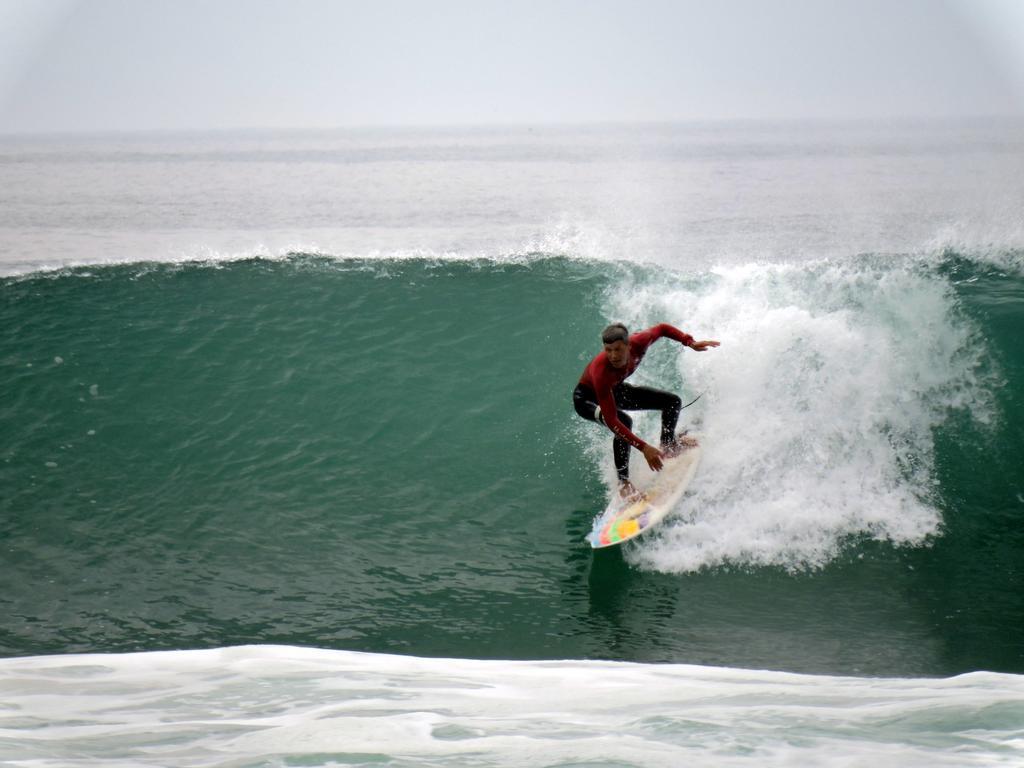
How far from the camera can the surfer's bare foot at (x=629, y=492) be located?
5504mm

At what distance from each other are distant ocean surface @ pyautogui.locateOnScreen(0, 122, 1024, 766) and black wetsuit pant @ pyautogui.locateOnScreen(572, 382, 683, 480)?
0.41 m

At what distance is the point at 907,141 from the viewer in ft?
107

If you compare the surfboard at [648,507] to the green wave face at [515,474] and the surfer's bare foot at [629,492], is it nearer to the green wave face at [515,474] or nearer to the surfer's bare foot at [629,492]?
the surfer's bare foot at [629,492]

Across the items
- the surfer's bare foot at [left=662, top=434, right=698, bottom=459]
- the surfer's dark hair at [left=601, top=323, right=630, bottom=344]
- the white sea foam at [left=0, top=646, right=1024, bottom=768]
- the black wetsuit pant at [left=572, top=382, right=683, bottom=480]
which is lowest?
the white sea foam at [left=0, top=646, right=1024, bottom=768]

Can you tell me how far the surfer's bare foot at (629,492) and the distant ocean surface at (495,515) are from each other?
0.25 m

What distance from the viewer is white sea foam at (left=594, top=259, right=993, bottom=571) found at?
5.40m

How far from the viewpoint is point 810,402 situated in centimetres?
613

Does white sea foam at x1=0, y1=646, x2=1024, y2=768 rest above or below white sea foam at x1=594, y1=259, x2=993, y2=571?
below

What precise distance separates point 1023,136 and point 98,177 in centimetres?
2882

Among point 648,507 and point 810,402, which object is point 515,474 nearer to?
point 648,507

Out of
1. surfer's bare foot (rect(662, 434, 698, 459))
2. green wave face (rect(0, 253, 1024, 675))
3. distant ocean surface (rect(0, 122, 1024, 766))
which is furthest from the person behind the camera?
surfer's bare foot (rect(662, 434, 698, 459))

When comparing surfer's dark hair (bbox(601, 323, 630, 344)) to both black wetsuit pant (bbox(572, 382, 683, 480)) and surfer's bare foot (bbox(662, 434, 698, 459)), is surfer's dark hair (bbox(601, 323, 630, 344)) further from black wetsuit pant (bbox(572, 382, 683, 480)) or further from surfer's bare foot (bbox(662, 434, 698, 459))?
surfer's bare foot (bbox(662, 434, 698, 459))

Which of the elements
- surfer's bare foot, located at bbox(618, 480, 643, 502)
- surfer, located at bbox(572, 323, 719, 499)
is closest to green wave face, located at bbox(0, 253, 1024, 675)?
surfer's bare foot, located at bbox(618, 480, 643, 502)

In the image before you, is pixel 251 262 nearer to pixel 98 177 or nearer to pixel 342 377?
pixel 342 377
